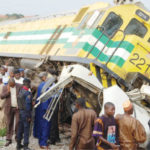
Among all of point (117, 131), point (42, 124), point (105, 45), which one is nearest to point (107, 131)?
point (117, 131)

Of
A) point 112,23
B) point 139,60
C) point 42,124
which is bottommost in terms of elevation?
point 42,124

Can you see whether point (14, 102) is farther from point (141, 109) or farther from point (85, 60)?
point (141, 109)

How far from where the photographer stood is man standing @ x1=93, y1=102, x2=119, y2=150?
411cm

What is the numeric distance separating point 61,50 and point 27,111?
9.52 ft

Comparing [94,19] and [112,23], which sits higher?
[94,19]

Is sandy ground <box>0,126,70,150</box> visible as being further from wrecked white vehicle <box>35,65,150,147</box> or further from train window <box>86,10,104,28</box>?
train window <box>86,10,104,28</box>

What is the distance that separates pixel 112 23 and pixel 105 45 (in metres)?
0.73

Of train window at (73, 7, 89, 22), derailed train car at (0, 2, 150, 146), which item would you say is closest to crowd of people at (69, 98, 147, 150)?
derailed train car at (0, 2, 150, 146)

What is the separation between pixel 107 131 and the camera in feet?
13.6

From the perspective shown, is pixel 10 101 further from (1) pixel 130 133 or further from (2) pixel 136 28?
(2) pixel 136 28

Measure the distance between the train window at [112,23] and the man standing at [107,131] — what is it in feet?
11.9

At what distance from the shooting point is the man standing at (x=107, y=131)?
13.5ft

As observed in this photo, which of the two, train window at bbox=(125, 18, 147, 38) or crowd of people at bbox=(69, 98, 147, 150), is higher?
train window at bbox=(125, 18, 147, 38)

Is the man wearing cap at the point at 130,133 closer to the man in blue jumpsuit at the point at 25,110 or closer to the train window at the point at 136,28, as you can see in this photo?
the man in blue jumpsuit at the point at 25,110
